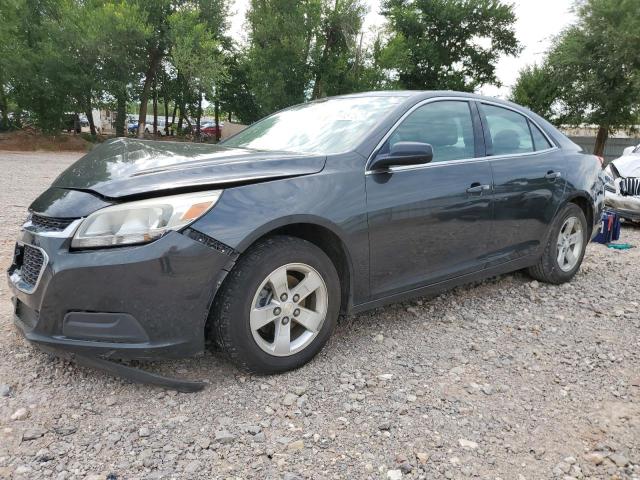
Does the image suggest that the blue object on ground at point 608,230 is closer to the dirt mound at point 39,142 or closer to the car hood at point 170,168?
the car hood at point 170,168

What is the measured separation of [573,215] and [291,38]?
26333 millimetres

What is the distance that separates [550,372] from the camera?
289 centimetres

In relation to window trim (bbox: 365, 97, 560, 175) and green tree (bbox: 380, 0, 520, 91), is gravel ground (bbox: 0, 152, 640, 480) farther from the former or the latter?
green tree (bbox: 380, 0, 520, 91)

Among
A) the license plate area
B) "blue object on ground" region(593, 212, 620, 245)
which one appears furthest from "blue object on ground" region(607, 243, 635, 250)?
the license plate area

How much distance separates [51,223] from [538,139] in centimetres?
362

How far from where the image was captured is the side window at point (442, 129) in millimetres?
3228

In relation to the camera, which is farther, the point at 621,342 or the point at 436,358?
the point at 621,342

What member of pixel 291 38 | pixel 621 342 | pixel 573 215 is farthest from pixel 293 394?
pixel 291 38

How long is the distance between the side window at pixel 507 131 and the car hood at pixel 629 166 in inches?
181

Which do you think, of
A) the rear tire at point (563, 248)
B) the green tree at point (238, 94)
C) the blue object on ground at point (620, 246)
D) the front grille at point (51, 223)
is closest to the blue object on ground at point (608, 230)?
the blue object on ground at point (620, 246)

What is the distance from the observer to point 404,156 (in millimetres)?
2855

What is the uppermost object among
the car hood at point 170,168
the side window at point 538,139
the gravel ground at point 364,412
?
the side window at point 538,139

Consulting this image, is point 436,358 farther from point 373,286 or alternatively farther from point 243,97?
point 243,97

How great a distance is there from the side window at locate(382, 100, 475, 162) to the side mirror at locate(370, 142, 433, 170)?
8.5 inches
